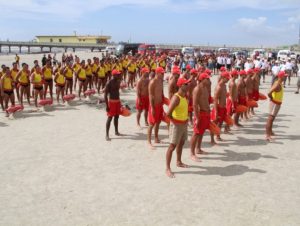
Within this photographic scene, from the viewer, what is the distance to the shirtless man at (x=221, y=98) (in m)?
8.44

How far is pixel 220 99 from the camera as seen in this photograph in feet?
28.1

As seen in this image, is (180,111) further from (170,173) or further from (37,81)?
(37,81)

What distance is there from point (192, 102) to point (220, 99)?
31.1 inches

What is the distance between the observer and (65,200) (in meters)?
5.48

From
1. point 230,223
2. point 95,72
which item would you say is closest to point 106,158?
point 230,223

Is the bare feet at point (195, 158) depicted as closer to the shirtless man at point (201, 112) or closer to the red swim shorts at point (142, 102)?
the shirtless man at point (201, 112)

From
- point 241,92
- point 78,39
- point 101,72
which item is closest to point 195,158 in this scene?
point 241,92

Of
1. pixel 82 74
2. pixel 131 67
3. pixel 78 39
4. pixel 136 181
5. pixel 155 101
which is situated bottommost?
pixel 136 181

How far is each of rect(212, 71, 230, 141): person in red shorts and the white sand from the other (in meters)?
0.73

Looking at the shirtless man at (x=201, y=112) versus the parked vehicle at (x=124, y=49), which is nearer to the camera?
the shirtless man at (x=201, y=112)

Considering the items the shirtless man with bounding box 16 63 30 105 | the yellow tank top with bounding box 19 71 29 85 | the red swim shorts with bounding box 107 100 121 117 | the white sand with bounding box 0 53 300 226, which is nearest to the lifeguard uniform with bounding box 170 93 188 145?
the white sand with bounding box 0 53 300 226

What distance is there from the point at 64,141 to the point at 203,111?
370cm

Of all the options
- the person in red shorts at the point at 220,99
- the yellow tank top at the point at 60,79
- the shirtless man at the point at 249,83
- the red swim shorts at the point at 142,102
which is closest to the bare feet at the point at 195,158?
the person in red shorts at the point at 220,99

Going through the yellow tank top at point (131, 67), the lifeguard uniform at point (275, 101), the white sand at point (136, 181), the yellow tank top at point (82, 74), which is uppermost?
the yellow tank top at point (131, 67)
